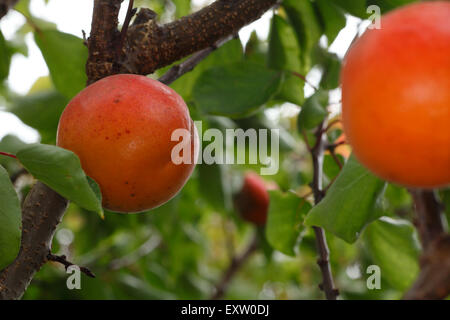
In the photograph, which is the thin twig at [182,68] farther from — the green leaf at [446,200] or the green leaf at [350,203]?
the green leaf at [446,200]

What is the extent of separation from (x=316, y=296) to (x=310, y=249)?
1.04m

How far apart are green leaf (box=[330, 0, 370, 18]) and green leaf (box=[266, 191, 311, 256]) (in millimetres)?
501

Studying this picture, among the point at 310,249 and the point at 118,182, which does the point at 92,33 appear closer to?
the point at 118,182

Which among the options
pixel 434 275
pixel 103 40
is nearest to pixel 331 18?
pixel 103 40

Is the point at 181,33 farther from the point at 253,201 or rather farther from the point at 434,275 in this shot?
the point at 253,201

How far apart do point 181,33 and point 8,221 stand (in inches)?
21.5

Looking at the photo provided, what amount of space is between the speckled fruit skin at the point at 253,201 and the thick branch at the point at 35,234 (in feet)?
5.32

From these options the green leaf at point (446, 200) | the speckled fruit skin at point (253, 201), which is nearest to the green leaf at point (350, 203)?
the green leaf at point (446, 200)

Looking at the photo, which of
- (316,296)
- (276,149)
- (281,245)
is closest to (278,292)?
(316,296)

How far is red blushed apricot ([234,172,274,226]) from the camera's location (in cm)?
259

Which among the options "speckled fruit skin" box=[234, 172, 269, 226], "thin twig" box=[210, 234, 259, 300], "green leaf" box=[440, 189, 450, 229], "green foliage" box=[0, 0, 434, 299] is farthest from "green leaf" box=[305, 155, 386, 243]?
"thin twig" box=[210, 234, 259, 300]

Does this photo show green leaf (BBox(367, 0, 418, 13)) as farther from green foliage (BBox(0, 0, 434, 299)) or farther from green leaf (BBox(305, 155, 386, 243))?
green leaf (BBox(305, 155, 386, 243))

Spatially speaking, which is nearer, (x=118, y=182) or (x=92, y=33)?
(x=118, y=182)

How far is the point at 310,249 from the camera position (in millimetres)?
2059
